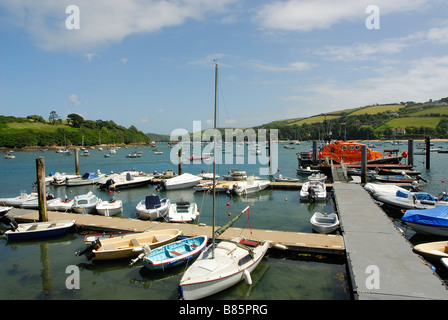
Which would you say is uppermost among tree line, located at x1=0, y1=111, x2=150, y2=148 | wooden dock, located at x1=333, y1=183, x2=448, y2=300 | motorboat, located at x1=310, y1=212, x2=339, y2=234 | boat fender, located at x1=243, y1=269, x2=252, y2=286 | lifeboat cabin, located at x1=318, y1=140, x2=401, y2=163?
tree line, located at x1=0, y1=111, x2=150, y2=148

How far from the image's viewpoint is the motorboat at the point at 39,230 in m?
18.9

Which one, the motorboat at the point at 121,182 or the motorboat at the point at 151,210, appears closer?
the motorboat at the point at 151,210

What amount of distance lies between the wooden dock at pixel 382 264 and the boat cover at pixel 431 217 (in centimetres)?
163

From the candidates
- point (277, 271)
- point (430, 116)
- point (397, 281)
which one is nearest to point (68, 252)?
point (277, 271)

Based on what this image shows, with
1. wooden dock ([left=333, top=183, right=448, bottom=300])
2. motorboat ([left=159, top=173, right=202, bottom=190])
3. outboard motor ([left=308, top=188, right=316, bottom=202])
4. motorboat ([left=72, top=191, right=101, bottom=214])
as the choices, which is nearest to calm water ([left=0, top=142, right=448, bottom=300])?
wooden dock ([left=333, top=183, right=448, bottom=300])

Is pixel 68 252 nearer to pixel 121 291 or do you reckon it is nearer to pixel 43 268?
pixel 43 268

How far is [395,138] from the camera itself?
176m

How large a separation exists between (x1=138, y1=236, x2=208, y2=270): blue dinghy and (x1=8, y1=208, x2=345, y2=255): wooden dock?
177 centimetres

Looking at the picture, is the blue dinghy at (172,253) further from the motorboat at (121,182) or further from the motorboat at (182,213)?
the motorboat at (121,182)

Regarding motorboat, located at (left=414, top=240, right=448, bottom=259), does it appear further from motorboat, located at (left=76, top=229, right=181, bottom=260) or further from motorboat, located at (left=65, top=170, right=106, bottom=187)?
→ motorboat, located at (left=65, top=170, right=106, bottom=187)

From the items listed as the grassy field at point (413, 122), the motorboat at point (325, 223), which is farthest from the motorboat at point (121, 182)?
the grassy field at point (413, 122)

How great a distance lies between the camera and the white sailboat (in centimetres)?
1111

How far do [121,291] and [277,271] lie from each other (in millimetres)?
7183
